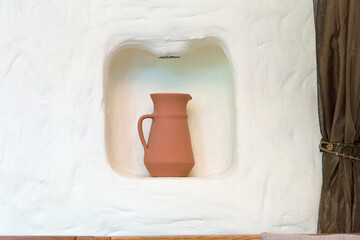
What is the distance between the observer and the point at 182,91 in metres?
1.84

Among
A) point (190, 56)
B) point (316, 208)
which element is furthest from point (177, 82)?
point (316, 208)

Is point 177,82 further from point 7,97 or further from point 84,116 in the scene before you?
point 7,97

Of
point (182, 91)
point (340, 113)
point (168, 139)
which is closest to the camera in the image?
point (340, 113)

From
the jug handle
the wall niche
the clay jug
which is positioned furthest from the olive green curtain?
the jug handle

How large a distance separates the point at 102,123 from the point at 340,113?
77 cm

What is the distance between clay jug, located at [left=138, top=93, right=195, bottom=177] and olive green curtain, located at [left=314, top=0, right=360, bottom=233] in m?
0.46

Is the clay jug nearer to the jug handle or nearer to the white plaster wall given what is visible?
the jug handle

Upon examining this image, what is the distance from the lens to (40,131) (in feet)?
5.16

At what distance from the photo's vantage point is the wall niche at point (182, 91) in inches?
69.8

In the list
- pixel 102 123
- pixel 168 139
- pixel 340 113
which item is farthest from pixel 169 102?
pixel 340 113

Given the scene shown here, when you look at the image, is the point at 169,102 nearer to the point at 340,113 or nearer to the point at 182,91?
the point at 182,91

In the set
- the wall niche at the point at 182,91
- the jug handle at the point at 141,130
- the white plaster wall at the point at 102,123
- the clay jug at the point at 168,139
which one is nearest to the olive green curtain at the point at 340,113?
the white plaster wall at the point at 102,123

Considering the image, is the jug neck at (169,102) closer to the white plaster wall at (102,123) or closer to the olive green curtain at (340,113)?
the white plaster wall at (102,123)

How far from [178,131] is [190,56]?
0.31 metres
